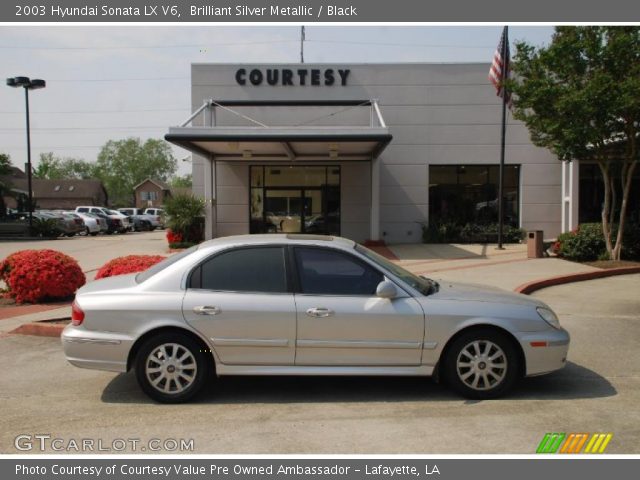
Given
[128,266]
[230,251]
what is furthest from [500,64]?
[230,251]

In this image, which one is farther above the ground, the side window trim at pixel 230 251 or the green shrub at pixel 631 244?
the side window trim at pixel 230 251

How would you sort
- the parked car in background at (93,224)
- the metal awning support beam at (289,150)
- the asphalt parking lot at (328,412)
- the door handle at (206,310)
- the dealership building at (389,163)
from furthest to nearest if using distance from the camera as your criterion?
the parked car in background at (93,224) → the dealership building at (389,163) → the metal awning support beam at (289,150) → the door handle at (206,310) → the asphalt parking lot at (328,412)

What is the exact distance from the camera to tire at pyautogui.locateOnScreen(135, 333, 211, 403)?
538 cm

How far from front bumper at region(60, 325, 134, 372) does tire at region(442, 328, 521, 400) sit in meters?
2.85

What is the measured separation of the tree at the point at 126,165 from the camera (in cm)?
12088

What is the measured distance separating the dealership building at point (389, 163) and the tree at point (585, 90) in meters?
7.78

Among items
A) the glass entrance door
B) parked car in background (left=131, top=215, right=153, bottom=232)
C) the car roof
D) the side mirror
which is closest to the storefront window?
the glass entrance door

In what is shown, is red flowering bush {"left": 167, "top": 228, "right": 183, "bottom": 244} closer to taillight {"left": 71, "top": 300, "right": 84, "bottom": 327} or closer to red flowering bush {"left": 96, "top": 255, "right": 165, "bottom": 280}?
red flowering bush {"left": 96, "top": 255, "right": 165, "bottom": 280}

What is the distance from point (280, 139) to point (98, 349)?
522 inches

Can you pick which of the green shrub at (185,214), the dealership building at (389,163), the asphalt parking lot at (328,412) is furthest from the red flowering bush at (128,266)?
the dealership building at (389,163)

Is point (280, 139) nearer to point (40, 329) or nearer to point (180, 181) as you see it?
point (40, 329)

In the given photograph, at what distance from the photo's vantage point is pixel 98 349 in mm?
5414

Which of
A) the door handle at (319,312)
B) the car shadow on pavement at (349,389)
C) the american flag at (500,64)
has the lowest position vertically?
the car shadow on pavement at (349,389)

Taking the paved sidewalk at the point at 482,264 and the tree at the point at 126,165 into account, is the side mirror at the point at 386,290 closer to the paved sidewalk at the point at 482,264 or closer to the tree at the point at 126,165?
the paved sidewalk at the point at 482,264
